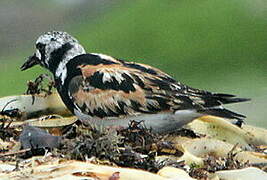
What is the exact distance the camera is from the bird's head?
20.2 feet

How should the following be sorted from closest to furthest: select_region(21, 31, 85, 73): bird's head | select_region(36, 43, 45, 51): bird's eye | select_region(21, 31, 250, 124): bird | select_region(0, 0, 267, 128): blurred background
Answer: select_region(21, 31, 250, 124): bird → select_region(21, 31, 85, 73): bird's head → select_region(36, 43, 45, 51): bird's eye → select_region(0, 0, 267, 128): blurred background

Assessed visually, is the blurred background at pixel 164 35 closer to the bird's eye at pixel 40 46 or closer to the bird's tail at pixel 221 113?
the bird's eye at pixel 40 46

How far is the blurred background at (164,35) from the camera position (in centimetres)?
1432

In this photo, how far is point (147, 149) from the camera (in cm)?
457

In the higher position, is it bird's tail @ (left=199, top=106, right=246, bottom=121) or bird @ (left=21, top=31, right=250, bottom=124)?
bird @ (left=21, top=31, right=250, bottom=124)

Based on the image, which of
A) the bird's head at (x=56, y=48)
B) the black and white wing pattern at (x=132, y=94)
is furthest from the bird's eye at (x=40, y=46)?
the black and white wing pattern at (x=132, y=94)

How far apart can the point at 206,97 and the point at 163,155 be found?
1101mm

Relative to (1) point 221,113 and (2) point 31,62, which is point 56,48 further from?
(1) point 221,113

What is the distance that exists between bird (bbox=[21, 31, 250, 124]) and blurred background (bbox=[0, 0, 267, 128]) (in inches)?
266

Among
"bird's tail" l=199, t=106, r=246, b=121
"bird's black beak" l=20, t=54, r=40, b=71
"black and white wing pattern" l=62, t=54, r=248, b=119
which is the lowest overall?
"bird's tail" l=199, t=106, r=246, b=121

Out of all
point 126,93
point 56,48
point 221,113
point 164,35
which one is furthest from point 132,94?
point 164,35

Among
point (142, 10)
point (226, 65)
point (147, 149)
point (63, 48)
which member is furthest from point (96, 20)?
point (147, 149)

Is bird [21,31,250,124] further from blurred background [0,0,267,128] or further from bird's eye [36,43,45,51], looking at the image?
blurred background [0,0,267,128]

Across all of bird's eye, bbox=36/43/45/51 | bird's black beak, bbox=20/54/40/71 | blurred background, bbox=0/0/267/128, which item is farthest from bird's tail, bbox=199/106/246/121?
blurred background, bbox=0/0/267/128
